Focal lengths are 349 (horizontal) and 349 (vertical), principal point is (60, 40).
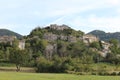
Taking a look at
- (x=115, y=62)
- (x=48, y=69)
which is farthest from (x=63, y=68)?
(x=115, y=62)

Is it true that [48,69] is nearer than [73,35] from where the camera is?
Yes

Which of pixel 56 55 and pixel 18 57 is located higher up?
pixel 56 55

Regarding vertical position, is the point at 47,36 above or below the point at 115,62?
above

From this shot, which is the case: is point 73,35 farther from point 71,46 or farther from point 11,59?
point 11,59

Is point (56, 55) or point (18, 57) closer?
point (18, 57)

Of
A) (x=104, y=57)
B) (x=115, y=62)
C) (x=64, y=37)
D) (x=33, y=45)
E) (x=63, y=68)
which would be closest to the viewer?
(x=63, y=68)

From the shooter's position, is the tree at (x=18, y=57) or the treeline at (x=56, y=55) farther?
the tree at (x=18, y=57)

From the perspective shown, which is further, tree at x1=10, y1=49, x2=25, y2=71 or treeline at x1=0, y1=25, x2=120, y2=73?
tree at x1=10, y1=49, x2=25, y2=71

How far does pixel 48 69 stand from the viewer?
105 metres

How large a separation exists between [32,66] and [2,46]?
4817 cm

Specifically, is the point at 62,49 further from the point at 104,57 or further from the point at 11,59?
the point at 11,59

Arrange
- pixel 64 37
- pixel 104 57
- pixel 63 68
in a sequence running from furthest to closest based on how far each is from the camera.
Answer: pixel 64 37 < pixel 104 57 < pixel 63 68

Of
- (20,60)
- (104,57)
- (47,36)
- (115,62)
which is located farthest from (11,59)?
(47,36)

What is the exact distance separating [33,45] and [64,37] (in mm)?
30923
